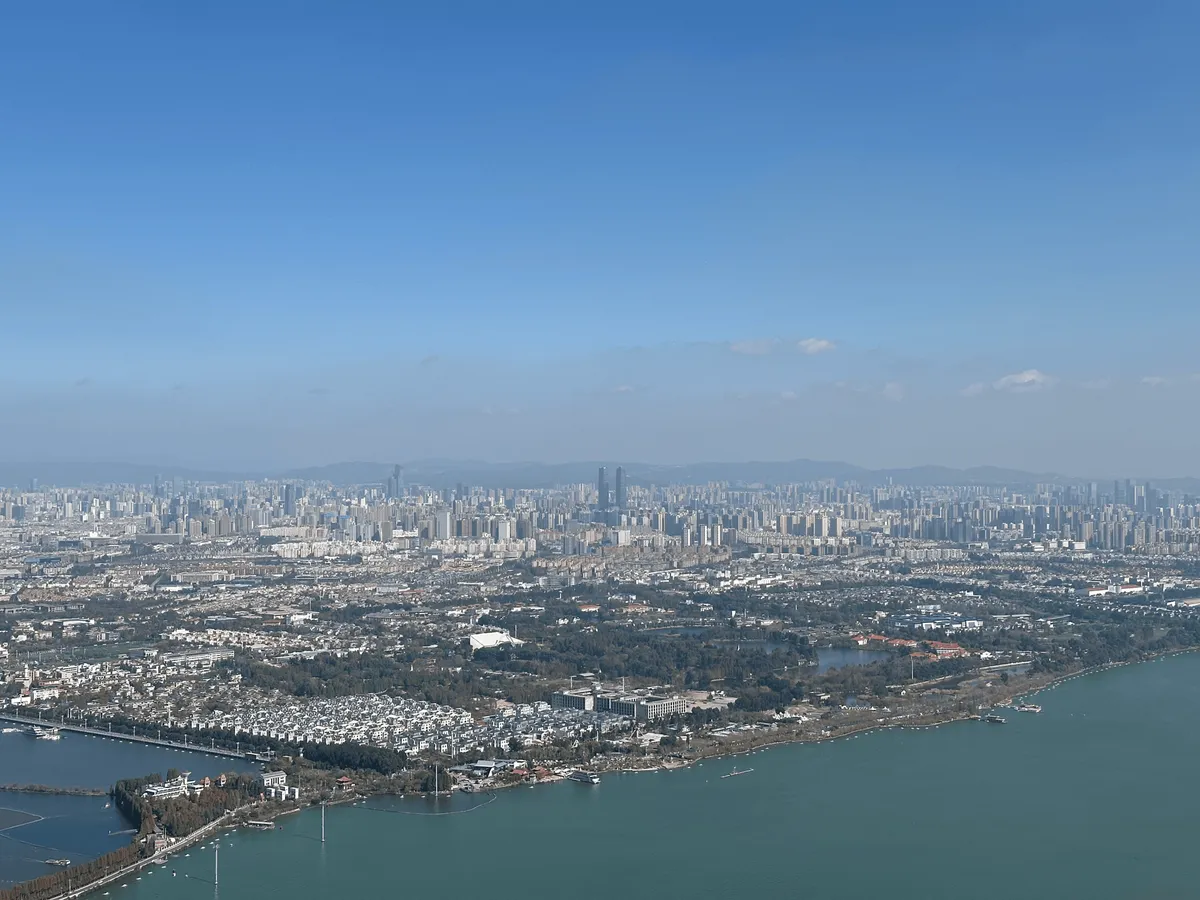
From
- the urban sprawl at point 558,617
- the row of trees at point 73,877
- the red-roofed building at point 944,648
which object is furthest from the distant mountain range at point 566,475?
the row of trees at point 73,877

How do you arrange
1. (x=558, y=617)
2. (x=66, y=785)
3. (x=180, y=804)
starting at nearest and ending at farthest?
1. (x=180, y=804)
2. (x=66, y=785)
3. (x=558, y=617)

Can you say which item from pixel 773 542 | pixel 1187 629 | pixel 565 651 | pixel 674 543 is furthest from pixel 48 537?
pixel 1187 629

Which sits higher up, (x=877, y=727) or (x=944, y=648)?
(x=944, y=648)

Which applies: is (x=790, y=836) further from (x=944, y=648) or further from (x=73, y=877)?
(x=944, y=648)

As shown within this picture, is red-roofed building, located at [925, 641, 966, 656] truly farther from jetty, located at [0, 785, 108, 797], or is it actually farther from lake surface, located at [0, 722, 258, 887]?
jetty, located at [0, 785, 108, 797]

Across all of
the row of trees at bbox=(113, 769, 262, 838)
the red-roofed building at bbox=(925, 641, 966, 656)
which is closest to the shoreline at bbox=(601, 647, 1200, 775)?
the red-roofed building at bbox=(925, 641, 966, 656)

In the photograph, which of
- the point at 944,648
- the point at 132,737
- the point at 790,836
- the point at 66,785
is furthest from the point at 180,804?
the point at 944,648
